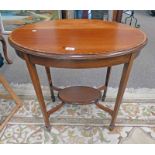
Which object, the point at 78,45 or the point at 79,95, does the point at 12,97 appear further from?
the point at 78,45

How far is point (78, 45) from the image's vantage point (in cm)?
105

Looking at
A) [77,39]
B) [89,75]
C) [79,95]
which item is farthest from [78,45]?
[89,75]

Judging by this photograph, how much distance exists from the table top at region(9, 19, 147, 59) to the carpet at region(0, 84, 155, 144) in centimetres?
64

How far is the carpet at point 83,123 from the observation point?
4.50 ft

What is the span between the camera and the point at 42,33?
1208mm

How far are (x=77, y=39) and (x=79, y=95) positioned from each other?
516 mm

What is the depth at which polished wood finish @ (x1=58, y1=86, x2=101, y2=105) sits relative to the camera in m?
1.46

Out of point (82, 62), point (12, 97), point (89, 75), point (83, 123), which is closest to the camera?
point (82, 62)

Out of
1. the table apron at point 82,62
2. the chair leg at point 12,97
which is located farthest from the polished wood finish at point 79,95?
the table apron at point 82,62

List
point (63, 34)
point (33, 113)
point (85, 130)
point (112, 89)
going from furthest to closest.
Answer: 1. point (112, 89)
2. point (33, 113)
3. point (85, 130)
4. point (63, 34)

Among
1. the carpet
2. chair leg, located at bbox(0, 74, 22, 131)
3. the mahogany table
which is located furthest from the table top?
the carpet
